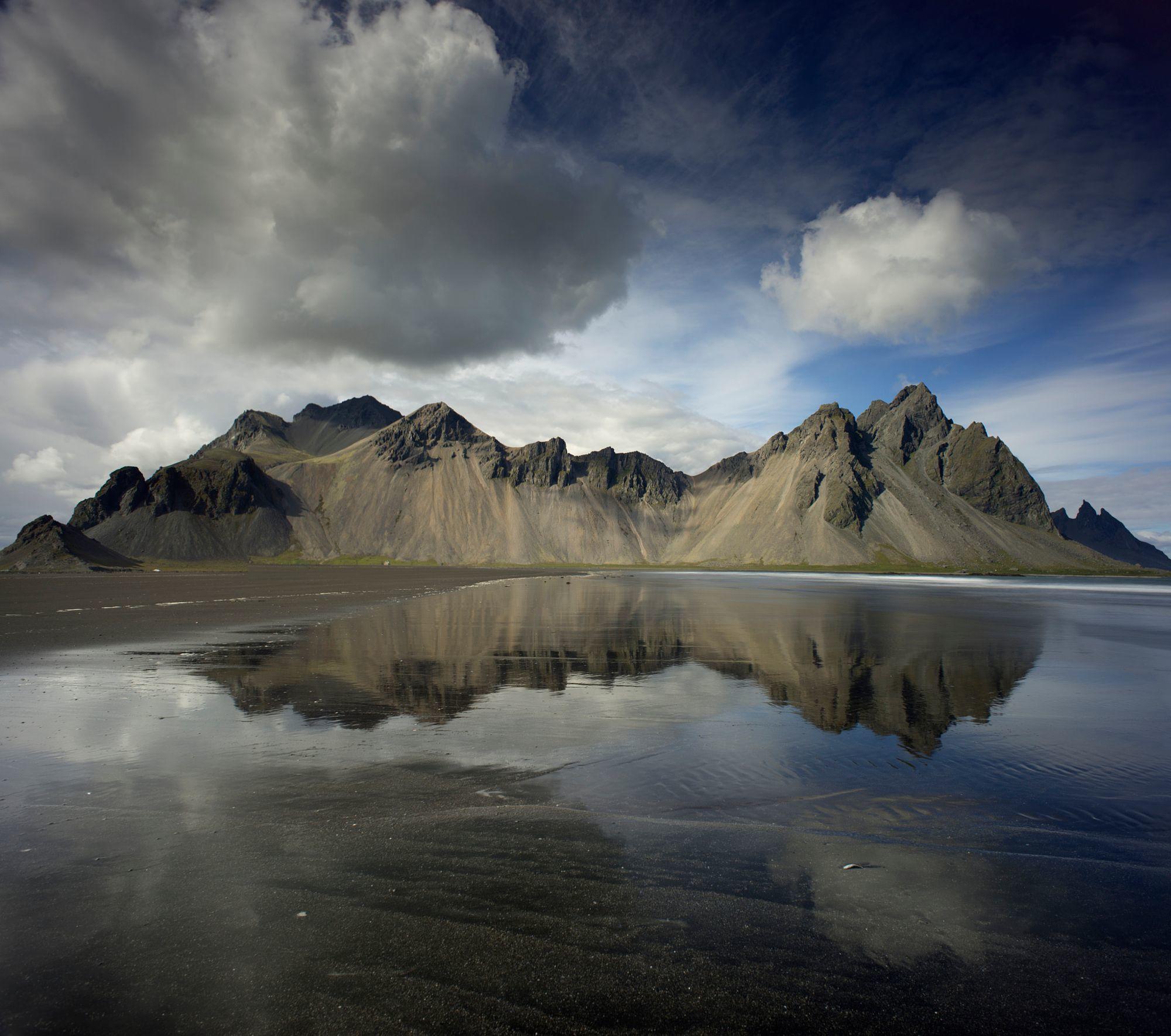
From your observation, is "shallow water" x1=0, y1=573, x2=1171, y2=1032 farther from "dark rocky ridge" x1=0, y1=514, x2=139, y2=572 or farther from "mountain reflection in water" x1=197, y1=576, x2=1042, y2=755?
"dark rocky ridge" x1=0, y1=514, x2=139, y2=572

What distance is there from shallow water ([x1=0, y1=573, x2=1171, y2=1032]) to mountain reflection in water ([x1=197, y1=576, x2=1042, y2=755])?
36 centimetres

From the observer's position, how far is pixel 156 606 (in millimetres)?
51625

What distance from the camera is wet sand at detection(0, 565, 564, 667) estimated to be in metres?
31.1

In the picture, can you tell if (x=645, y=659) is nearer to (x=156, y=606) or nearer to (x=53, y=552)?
(x=156, y=606)

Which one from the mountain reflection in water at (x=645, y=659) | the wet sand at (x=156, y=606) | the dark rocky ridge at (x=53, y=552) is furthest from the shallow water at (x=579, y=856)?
the dark rocky ridge at (x=53, y=552)

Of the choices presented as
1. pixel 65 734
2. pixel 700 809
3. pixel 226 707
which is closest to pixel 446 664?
pixel 226 707

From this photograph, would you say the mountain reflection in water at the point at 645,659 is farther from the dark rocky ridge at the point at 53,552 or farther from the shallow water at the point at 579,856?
the dark rocky ridge at the point at 53,552

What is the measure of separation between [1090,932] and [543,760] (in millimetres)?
8626

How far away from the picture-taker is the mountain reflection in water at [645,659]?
16891mm

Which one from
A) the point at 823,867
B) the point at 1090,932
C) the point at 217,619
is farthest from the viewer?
the point at 217,619

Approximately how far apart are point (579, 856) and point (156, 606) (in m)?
57.4

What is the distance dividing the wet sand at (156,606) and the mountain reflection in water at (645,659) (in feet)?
23.4

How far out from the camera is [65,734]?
13.7 metres

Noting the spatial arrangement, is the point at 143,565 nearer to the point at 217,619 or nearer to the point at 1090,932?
the point at 217,619
